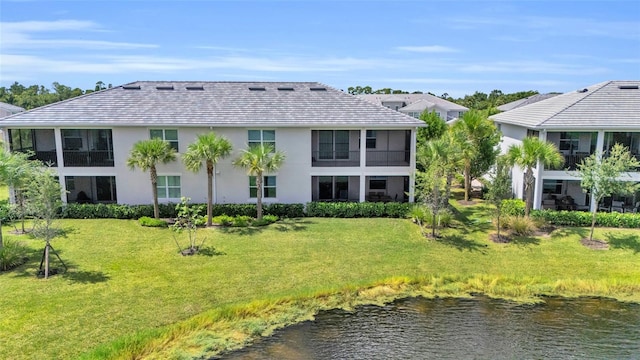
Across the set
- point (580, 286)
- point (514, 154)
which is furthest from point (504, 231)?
point (580, 286)

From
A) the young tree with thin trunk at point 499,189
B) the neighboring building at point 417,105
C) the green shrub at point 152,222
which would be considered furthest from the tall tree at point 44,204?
the neighboring building at point 417,105

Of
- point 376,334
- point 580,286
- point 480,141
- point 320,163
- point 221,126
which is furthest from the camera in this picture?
point 480,141

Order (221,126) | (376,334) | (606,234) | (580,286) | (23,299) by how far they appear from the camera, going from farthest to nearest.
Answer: (221,126)
(606,234)
(580,286)
(23,299)
(376,334)

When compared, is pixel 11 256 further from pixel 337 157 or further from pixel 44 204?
pixel 337 157

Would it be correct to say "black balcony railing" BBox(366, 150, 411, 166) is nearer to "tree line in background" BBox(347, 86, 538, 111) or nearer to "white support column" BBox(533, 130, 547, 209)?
"white support column" BBox(533, 130, 547, 209)

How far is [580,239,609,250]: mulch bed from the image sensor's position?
64.4 feet

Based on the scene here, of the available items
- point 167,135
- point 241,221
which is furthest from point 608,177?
point 167,135

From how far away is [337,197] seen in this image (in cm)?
2758

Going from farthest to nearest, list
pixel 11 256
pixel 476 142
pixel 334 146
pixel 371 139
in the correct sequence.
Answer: pixel 476 142, pixel 371 139, pixel 334 146, pixel 11 256

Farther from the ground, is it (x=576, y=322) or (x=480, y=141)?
(x=480, y=141)

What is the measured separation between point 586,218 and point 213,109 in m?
21.0

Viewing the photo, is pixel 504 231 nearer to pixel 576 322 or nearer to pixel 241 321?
pixel 576 322

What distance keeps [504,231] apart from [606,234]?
473cm

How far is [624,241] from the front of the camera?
2023 cm
